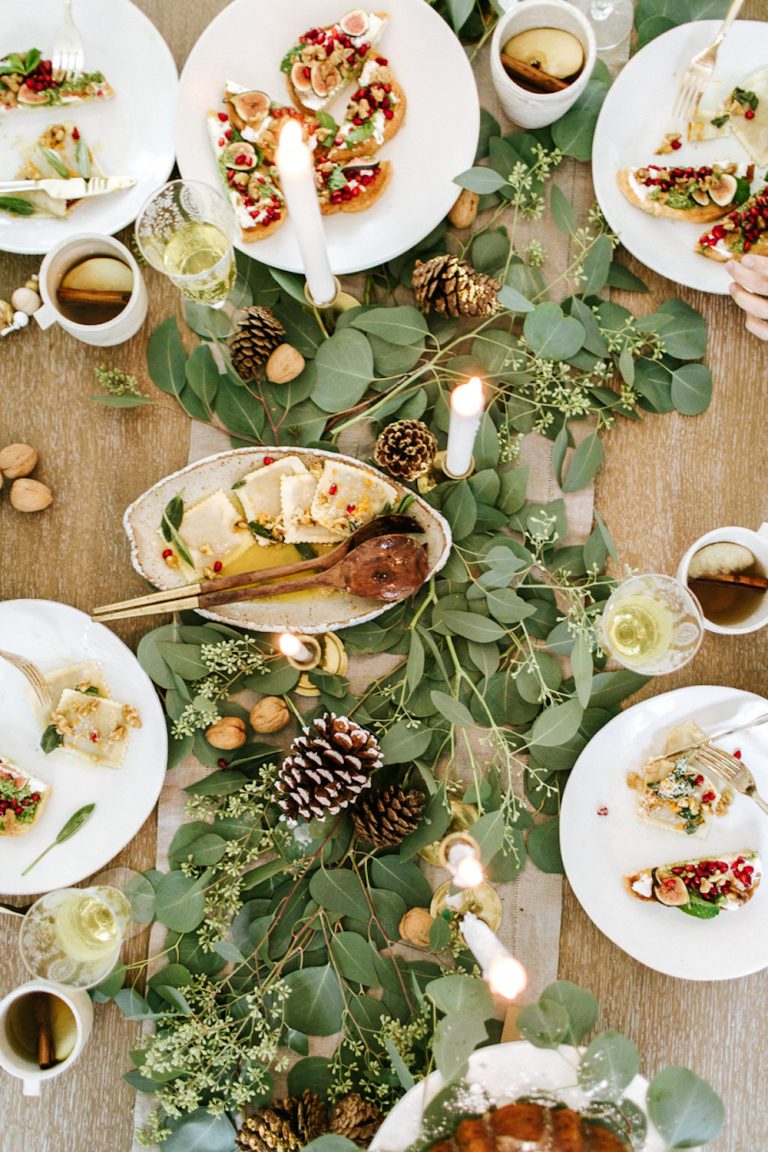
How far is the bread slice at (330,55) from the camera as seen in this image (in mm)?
1155

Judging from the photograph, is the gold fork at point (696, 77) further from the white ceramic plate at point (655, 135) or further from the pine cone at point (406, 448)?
the pine cone at point (406, 448)

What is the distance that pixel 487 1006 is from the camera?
1.02 m

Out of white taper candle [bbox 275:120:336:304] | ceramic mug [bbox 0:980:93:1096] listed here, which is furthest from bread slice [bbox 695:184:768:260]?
ceramic mug [bbox 0:980:93:1096]

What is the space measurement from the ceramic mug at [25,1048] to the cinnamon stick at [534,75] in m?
1.37

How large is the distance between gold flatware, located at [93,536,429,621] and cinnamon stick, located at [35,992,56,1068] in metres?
0.53

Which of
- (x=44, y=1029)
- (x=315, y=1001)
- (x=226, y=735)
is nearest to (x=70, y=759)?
(x=226, y=735)

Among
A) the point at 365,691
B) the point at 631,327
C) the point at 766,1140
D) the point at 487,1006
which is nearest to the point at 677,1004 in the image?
the point at 766,1140

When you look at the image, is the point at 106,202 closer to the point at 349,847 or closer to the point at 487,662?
the point at 487,662

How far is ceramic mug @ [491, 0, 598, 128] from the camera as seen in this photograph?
3.64 feet

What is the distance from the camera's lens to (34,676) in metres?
1.16

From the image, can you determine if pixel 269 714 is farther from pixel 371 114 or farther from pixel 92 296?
pixel 371 114

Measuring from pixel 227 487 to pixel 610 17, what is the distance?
854mm

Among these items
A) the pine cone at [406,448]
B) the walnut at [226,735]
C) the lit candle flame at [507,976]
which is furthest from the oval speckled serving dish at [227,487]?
the lit candle flame at [507,976]

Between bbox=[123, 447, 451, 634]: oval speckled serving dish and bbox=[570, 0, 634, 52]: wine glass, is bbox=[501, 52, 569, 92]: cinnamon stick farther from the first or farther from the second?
bbox=[123, 447, 451, 634]: oval speckled serving dish
